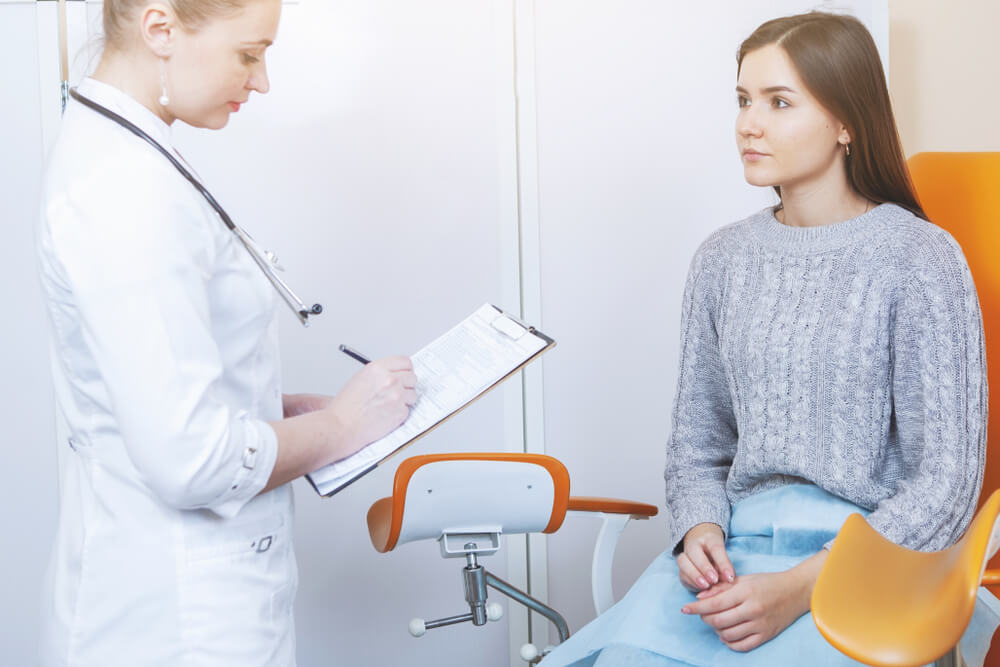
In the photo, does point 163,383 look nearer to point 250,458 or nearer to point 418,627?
point 250,458

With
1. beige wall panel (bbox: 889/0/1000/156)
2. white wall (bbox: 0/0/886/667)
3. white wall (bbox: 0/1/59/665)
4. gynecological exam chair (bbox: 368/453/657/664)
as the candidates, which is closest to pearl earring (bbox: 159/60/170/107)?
gynecological exam chair (bbox: 368/453/657/664)

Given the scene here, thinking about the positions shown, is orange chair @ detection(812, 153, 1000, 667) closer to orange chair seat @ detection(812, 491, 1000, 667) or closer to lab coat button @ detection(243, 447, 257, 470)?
orange chair seat @ detection(812, 491, 1000, 667)

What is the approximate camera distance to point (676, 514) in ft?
4.66

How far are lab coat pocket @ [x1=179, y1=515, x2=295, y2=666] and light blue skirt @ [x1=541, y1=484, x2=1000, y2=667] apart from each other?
412mm

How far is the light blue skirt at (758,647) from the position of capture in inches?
44.9

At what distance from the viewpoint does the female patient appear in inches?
47.7

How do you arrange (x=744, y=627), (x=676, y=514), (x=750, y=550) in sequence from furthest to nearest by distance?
(x=676, y=514) < (x=750, y=550) < (x=744, y=627)

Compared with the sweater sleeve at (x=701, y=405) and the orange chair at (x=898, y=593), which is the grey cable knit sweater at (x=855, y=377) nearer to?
the sweater sleeve at (x=701, y=405)

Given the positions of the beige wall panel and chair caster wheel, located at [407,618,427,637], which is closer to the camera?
chair caster wheel, located at [407,618,427,637]

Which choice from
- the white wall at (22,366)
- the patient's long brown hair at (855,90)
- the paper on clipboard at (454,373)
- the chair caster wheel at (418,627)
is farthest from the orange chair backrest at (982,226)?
the white wall at (22,366)

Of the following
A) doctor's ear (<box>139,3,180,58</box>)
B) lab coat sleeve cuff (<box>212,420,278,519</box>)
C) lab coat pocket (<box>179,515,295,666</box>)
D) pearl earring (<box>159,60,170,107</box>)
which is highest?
doctor's ear (<box>139,3,180,58</box>)

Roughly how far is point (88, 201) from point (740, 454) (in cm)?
93

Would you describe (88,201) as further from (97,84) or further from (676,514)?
(676,514)

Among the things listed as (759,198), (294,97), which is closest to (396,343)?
(294,97)
